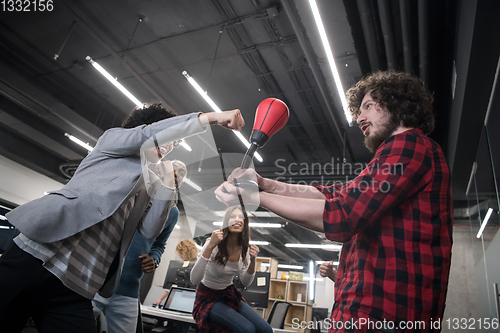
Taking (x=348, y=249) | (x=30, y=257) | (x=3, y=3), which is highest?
(x=3, y=3)

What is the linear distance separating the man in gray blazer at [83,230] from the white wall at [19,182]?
8843 millimetres

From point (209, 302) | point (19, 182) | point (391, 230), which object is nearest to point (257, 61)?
point (209, 302)

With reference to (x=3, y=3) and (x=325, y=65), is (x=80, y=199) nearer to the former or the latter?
(x=325, y=65)

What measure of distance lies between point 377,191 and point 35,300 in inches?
42.7

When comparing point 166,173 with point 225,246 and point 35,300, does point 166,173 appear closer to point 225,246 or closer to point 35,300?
point 35,300

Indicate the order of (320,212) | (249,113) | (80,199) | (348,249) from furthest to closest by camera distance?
(249,113) < (80,199) < (348,249) < (320,212)

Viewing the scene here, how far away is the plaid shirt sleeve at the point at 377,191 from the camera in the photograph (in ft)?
2.18

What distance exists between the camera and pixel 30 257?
93cm

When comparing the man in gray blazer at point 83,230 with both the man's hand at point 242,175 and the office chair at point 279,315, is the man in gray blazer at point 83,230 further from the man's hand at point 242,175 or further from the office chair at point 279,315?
the office chair at point 279,315

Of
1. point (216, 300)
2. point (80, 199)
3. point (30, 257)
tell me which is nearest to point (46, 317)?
point (30, 257)

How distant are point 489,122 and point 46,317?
3643mm

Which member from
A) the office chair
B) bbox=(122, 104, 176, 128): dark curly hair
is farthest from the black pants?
the office chair

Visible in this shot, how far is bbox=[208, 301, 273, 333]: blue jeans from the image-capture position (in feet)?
7.12

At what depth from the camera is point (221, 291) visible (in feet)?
7.73
